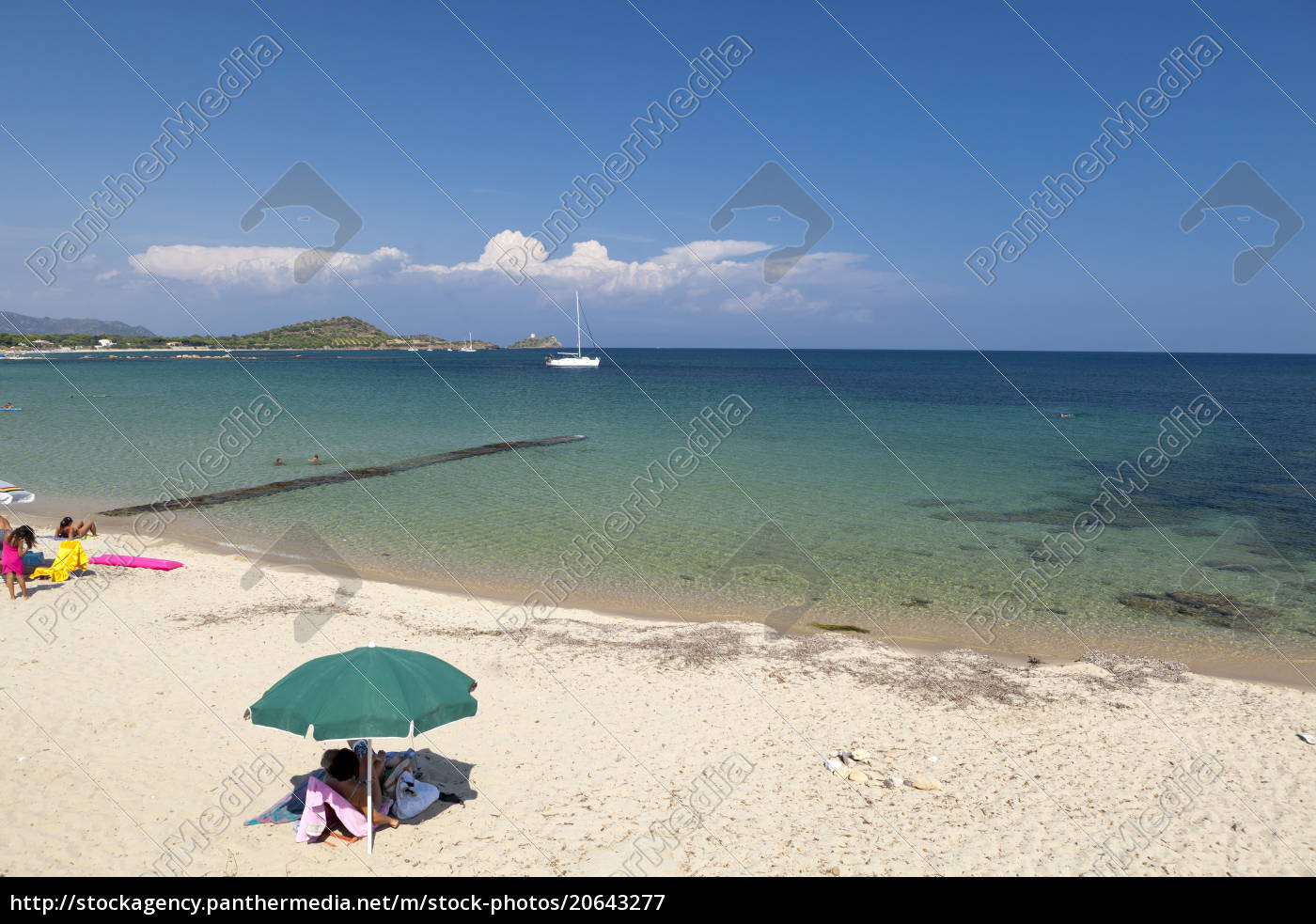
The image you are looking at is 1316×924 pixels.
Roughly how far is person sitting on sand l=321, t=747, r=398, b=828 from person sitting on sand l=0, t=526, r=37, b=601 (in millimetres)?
10184

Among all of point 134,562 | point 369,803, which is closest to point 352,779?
point 369,803

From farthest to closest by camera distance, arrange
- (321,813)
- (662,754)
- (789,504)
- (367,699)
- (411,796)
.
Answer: (789,504) → (662,754) → (411,796) → (321,813) → (367,699)

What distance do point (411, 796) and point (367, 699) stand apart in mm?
1781

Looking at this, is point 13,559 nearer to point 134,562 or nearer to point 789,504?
point 134,562

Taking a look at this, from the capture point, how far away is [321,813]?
23.8 feet

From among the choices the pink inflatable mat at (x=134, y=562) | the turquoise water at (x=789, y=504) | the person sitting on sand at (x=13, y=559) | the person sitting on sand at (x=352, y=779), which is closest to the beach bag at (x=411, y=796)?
the person sitting on sand at (x=352, y=779)

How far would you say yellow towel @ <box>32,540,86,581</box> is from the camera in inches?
587

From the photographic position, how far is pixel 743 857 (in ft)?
24.4

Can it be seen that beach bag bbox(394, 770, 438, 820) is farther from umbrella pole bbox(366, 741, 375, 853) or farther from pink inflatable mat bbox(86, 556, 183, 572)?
pink inflatable mat bbox(86, 556, 183, 572)

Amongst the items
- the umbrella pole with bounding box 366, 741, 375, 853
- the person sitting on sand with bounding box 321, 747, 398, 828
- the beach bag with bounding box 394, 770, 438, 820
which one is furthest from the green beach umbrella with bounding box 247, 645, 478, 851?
the beach bag with bounding box 394, 770, 438, 820

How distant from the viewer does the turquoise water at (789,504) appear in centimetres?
1731

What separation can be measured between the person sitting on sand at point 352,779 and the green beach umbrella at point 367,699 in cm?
11

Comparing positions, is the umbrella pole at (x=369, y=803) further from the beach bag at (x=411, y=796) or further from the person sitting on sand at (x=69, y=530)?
the person sitting on sand at (x=69, y=530)
